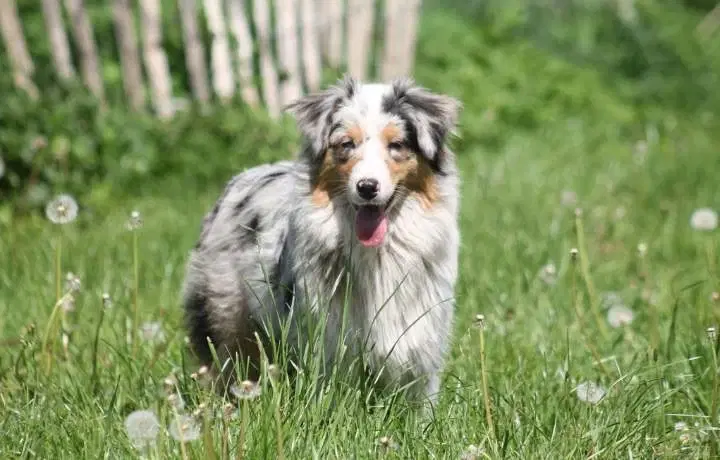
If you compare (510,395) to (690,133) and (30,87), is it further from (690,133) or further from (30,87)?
(690,133)

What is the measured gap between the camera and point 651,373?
12.9 ft

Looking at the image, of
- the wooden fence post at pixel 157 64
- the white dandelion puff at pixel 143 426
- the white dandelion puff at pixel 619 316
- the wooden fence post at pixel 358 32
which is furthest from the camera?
the wooden fence post at pixel 358 32

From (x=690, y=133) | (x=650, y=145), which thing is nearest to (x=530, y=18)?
(x=690, y=133)

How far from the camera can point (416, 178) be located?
12.8 feet

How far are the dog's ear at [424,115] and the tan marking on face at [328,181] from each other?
247mm

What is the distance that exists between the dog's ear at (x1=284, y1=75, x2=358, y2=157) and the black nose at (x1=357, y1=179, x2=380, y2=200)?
0.83 ft

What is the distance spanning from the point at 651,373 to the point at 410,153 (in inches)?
42.7

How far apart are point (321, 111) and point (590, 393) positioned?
1.32 metres

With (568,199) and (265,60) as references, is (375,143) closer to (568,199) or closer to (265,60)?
(568,199)

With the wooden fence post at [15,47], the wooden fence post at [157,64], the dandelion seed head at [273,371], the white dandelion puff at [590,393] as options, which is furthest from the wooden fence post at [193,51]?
the white dandelion puff at [590,393]

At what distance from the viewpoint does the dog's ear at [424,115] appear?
3.89 m

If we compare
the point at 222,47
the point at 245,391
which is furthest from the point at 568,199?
the point at 245,391

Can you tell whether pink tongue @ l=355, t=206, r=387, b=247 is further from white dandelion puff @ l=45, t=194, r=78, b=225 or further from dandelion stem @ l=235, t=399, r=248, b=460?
dandelion stem @ l=235, t=399, r=248, b=460

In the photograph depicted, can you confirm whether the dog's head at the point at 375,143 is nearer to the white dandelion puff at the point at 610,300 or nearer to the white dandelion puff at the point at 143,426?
the white dandelion puff at the point at 143,426
